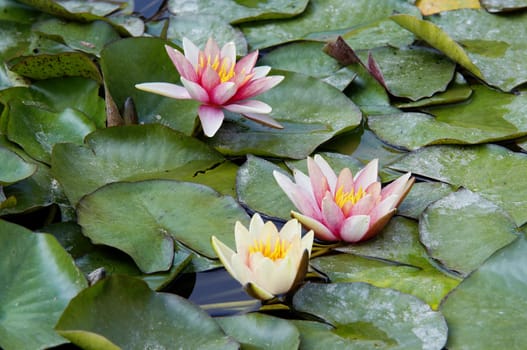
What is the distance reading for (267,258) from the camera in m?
1.73

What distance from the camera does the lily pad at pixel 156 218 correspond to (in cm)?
197

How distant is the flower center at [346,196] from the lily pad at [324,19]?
1.10 meters

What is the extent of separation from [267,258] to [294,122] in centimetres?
88

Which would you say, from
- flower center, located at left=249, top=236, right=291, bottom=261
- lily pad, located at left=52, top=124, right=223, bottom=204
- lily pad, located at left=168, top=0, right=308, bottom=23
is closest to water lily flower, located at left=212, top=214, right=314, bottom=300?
flower center, located at left=249, top=236, right=291, bottom=261

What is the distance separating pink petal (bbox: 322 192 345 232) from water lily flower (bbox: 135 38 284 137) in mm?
455

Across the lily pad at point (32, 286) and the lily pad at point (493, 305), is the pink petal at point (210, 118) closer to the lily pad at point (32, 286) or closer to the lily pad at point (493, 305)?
the lily pad at point (32, 286)

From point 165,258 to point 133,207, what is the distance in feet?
0.70

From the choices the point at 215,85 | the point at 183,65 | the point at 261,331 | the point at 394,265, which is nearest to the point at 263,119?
the point at 215,85

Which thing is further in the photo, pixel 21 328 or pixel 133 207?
pixel 133 207

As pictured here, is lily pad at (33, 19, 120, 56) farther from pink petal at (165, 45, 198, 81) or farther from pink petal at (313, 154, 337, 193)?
pink petal at (313, 154, 337, 193)

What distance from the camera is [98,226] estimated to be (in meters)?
2.00

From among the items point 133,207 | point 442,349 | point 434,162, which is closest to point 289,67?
point 434,162

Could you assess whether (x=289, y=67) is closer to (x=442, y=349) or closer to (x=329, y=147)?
(x=329, y=147)

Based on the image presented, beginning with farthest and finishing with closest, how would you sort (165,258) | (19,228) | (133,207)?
(133,207)
(165,258)
(19,228)
